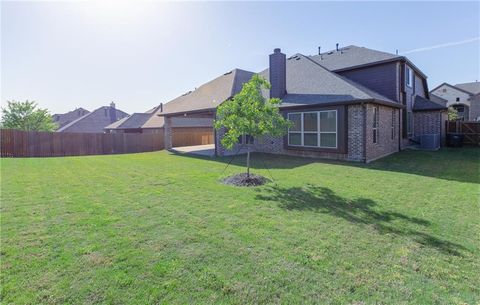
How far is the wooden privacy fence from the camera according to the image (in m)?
17.8

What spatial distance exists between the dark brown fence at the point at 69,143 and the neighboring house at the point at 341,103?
4.76 metres

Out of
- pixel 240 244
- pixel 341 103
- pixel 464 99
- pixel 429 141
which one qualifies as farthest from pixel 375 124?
pixel 464 99

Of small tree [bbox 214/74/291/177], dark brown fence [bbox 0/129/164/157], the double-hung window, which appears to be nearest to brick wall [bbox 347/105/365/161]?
the double-hung window

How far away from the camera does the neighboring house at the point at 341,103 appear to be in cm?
1166

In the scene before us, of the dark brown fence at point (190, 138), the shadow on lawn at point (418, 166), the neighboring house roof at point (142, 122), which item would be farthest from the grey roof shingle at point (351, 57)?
the neighboring house roof at point (142, 122)

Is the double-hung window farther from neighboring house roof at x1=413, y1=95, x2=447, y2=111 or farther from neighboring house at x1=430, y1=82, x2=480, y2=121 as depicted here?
neighboring house at x1=430, y1=82, x2=480, y2=121

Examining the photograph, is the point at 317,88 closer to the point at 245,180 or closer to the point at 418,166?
the point at 418,166

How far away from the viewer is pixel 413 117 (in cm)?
Result: 1816

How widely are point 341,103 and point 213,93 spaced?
27.8ft

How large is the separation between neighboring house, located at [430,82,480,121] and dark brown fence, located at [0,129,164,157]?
40110 millimetres

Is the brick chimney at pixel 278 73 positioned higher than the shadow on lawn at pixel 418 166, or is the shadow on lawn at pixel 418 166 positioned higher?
the brick chimney at pixel 278 73

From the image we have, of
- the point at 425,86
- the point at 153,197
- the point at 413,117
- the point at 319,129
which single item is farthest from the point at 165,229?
Result: the point at 425,86

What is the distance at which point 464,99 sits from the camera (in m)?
40.0

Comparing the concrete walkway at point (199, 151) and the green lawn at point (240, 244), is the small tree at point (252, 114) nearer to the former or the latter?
the green lawn at point (240, 244)
